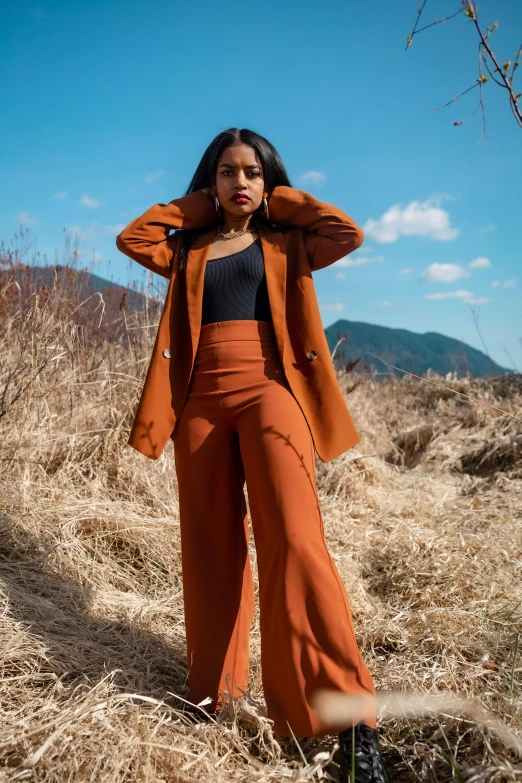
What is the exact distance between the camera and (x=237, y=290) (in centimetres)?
211

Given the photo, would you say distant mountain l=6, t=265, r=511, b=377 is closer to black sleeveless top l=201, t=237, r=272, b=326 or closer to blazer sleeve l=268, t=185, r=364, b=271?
blazer sleeve l=268, t=185, r=364, b=271

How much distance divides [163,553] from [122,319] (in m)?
2.13

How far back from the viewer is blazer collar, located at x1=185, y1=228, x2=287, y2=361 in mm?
2064

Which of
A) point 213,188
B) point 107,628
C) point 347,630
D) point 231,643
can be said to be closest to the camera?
point 347,630

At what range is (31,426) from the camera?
379 cm

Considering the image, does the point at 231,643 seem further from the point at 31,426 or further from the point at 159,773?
the point at 31,426

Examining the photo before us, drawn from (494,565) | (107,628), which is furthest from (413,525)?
(107,628)

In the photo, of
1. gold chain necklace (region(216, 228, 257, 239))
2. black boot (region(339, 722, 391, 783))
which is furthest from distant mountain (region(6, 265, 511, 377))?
black boot (region(339, 722, 391, 783))

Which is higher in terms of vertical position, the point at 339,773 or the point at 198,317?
the point at 198,317

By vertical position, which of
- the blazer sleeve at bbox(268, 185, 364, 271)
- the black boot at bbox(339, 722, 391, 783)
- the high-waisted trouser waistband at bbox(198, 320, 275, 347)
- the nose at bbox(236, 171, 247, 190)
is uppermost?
the nose at bbox(236, 171, 247, 190)

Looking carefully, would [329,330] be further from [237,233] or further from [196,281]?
[196,281]

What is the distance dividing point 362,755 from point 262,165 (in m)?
1.97

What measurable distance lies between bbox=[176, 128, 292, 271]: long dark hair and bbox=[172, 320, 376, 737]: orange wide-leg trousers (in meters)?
0.42

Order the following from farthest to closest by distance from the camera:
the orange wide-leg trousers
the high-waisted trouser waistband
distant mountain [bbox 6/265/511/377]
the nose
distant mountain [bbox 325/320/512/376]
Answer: distant mountain [bbox 325/320/512/376] → distant mountain [bbox 6/265/511/377] → the nose → the high-waisted trouser waistband → the orange wide-leg trousers
